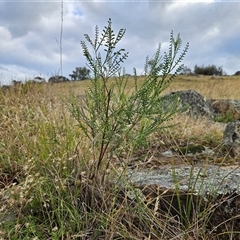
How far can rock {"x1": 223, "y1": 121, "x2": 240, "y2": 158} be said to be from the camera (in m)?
2.42

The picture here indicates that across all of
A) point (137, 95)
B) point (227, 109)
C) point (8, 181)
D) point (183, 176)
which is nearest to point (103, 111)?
point (137, 95)

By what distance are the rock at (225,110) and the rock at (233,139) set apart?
342 centimetres

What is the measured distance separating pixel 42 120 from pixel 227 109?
5.17 metres

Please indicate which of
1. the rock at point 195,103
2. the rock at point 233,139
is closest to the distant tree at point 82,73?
the rock at point 233,139

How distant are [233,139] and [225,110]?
14.4ft

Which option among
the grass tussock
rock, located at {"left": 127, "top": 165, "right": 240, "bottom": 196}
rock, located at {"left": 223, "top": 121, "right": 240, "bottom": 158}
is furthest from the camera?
rock, located at {"left": 223, "top": 121, "right": 240, "bottom": 158}

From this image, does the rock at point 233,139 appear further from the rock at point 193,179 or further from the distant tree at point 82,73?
the distant tree at point 82,73

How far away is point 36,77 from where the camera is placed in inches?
248

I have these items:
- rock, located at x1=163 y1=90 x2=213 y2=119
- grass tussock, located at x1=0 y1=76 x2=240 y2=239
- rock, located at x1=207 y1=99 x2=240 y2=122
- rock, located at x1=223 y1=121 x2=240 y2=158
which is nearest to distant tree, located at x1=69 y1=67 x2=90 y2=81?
grass tussock, located at x1=0 y1=76 x2=240 y2=239

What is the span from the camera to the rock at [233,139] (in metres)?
2.42

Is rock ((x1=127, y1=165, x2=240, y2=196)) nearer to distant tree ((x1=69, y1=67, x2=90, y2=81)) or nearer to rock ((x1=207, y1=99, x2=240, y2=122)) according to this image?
distant tree ((x1=69, y1=67, x2=90, y2=81))

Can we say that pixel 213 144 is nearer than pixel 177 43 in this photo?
No

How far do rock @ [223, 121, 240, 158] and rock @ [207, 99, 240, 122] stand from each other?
3423 millimetres

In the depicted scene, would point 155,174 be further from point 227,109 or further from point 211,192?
point 227,109
